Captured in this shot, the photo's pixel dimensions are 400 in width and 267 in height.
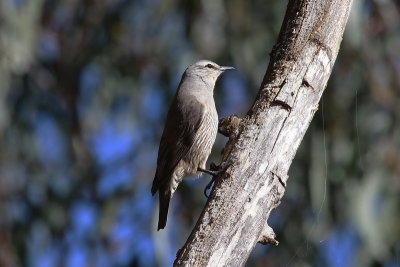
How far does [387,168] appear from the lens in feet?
16.6

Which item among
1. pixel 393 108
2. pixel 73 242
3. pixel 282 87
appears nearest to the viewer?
pixel 282 87

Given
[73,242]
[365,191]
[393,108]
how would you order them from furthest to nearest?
[73,242]
[393,108]
[365,191]

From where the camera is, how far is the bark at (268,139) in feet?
8.46

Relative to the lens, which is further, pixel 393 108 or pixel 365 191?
pixel 393 108

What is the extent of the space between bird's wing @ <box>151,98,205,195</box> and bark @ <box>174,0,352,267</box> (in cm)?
92

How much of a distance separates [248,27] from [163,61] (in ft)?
2.24

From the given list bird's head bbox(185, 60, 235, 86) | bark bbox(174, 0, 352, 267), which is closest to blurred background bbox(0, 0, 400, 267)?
bird's head bbox(185, 60, 235, 86)

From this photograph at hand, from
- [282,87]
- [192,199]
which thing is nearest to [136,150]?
[192,199]

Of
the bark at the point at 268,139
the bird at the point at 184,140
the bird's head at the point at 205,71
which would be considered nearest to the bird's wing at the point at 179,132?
the bird at the point at 184,140

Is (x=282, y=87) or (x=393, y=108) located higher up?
(x=393, y=108)

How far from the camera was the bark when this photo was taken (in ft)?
8.46

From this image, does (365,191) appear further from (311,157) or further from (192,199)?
(192,199)

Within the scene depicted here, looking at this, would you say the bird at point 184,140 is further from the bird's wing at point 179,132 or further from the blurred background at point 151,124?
the blurred background at point 151,124

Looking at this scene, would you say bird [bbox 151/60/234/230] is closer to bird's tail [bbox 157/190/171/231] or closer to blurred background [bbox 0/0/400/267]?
bird's tail [bbox 157/190/171/231]
